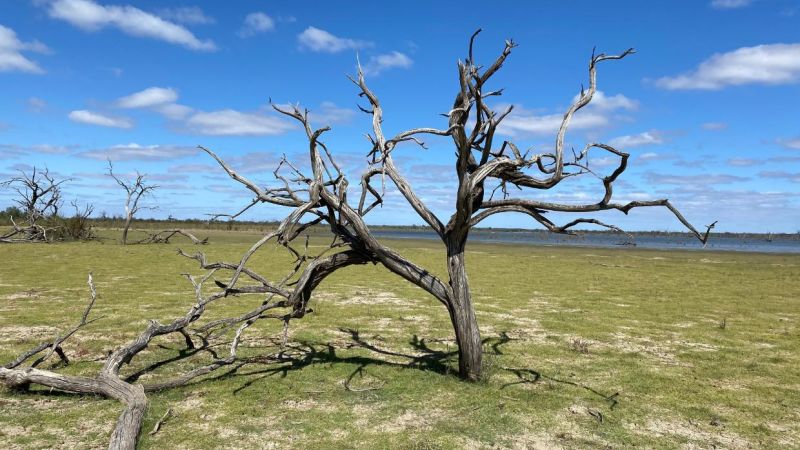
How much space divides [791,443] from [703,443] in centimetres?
104

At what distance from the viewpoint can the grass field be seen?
233 inches

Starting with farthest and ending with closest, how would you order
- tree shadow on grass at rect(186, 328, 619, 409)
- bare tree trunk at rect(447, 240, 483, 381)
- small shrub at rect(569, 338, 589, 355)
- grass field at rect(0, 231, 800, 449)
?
small shrub at rect(569, 338, 589, 355)
tree shadow on grass at rect(186, 328, 619, 409)
bare tree trunk at rect(447, 240, 483, 381)
grass field at rect(0, 231, 800, 449)

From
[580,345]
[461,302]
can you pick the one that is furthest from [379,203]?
[580,345]

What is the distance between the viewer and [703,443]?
231 inches

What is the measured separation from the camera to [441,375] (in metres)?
7.95

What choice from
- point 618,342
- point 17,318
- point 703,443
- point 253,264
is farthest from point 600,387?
point 253,264

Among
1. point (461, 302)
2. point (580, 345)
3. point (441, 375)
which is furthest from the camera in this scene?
point (580, 345)

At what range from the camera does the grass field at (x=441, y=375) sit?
19.4 feet

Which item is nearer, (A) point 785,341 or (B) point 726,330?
(A) point 785,341

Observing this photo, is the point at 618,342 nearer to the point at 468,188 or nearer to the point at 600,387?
the point at 600,387

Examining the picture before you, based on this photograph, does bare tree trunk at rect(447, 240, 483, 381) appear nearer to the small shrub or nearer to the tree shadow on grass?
the tree shadow on grass

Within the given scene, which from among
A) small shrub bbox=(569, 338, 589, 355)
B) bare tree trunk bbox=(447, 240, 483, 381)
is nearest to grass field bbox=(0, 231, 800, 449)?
small shrub bbox=(569, 338, 589, 355)

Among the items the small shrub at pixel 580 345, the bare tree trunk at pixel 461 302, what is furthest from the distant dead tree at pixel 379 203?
the small shrub at pixel 580 345

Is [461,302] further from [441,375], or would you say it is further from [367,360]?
[367,360]
